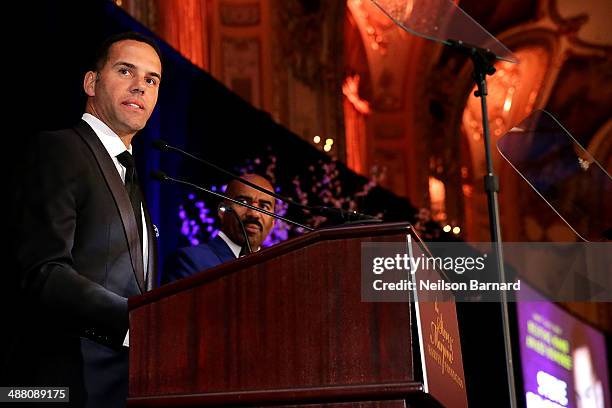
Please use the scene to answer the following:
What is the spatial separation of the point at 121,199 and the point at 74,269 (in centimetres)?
24

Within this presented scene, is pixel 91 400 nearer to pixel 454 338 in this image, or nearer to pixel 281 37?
pixel 454 338

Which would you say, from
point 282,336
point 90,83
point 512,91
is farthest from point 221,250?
point 512,91

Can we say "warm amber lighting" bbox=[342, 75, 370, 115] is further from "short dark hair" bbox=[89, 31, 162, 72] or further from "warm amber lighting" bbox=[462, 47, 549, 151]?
"short dark hair" bbox=[89, 31, 162, 72]

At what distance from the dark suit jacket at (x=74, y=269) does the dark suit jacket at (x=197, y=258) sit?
1.33 meters

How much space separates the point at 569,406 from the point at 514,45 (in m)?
5.44

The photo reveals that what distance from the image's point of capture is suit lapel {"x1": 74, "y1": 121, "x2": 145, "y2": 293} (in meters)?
2.47

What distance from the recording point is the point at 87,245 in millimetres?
2393

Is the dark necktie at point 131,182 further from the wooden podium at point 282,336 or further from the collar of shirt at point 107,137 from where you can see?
the wooden podium at point 282,336

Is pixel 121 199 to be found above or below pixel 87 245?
above

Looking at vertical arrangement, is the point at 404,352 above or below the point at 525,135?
below

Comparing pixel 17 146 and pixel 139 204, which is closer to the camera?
pixel 139 204

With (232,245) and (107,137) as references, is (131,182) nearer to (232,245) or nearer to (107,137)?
(107,137)

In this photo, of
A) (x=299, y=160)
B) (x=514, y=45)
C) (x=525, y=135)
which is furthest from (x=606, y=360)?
(x=525, y=135)

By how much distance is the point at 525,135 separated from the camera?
3.45 meters
